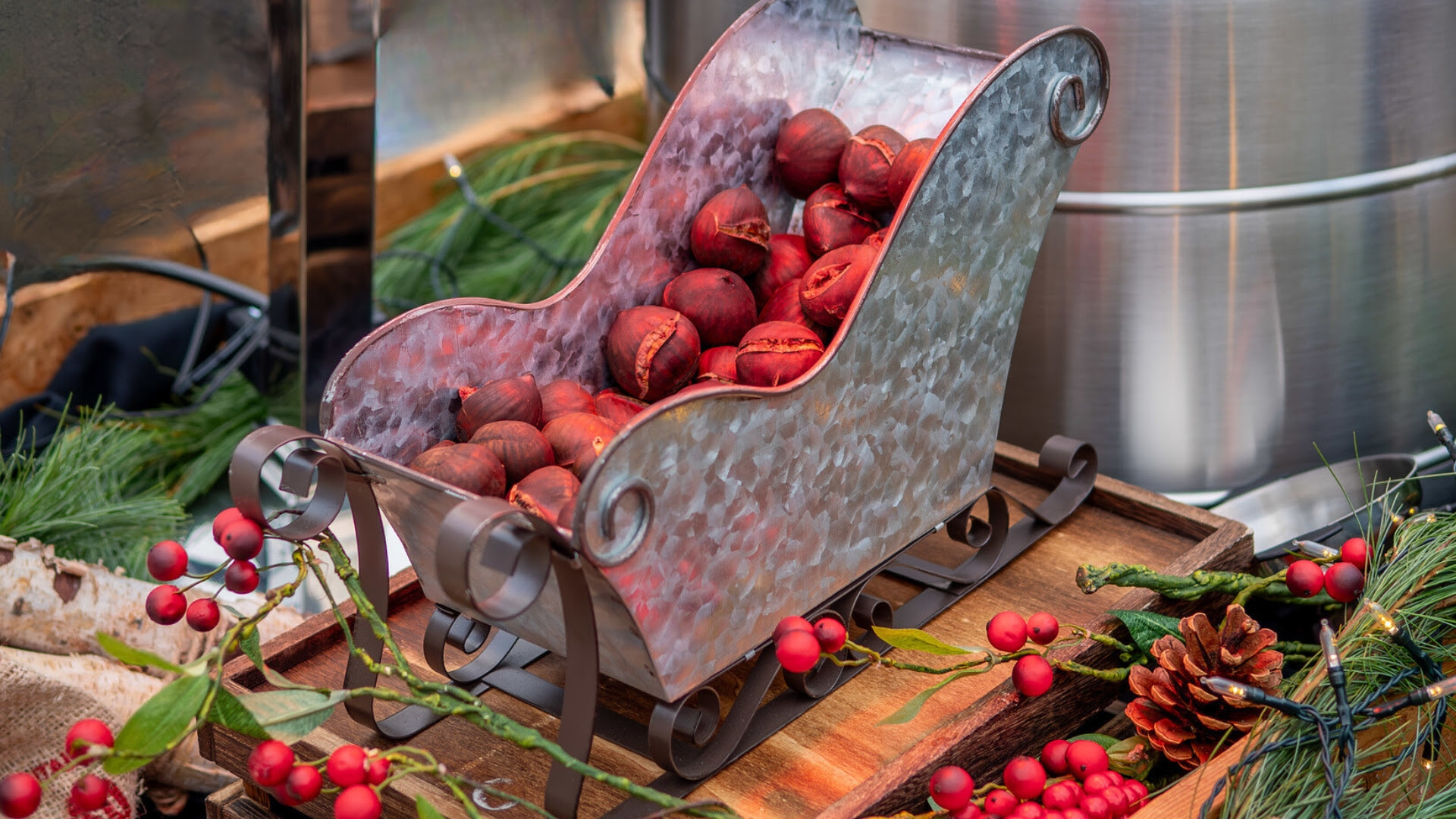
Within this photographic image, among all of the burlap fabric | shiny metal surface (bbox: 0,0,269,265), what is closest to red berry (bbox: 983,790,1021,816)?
the burlap fabric

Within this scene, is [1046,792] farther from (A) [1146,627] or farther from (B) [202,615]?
(B) [202,615]

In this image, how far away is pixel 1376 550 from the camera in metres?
0.60

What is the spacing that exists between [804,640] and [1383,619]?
0.23m

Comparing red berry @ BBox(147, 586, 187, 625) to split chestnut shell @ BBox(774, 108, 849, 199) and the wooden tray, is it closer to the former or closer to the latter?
the wooden tray

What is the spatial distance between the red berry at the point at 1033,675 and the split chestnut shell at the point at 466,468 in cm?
23

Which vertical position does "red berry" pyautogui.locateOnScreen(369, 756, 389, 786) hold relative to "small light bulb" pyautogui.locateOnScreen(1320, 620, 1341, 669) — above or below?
above

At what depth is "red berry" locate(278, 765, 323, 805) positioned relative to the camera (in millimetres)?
445

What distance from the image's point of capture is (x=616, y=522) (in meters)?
0.46

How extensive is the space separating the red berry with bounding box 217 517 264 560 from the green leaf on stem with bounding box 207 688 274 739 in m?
0.06

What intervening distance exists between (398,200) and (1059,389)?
0.62 metres

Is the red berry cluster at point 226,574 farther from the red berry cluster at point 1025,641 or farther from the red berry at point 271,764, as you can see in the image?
the red berry cluster at point 1025,641

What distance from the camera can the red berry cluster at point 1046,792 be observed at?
1.67ft

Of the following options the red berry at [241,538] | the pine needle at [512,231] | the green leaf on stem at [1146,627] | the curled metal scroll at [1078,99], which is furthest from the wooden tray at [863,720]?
the pine needle at [512,231]

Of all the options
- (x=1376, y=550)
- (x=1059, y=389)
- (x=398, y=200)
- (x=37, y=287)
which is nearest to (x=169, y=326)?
(x=37, y=287)
